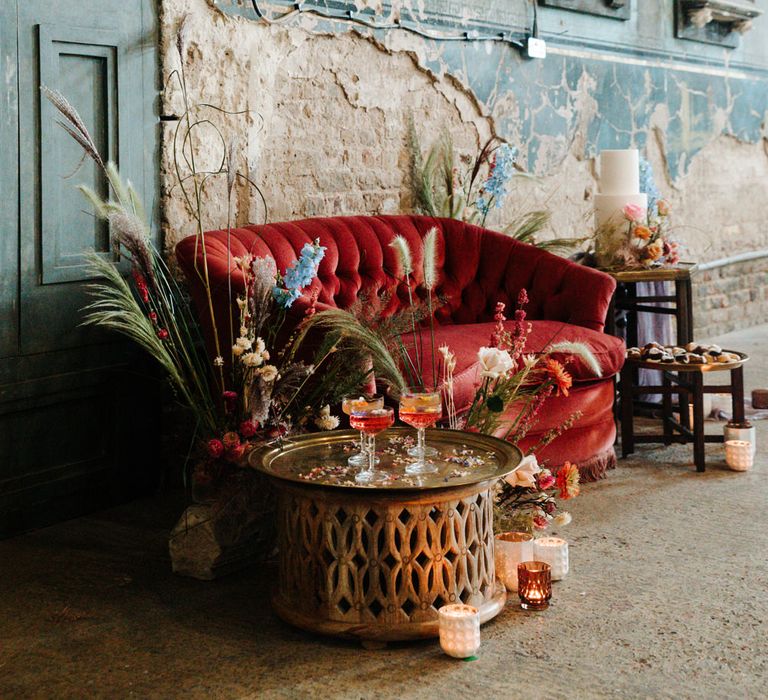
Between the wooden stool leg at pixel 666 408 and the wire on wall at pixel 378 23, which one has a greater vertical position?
the wire on wall at pixel 378 23

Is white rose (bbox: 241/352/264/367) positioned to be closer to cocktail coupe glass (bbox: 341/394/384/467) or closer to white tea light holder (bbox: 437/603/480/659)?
cocktail coupe glass (bbox: 341/394/384/467)

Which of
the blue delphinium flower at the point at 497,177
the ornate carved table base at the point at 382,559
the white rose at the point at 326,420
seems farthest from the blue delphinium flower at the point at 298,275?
the blue delphinium flower at the point at 497,177

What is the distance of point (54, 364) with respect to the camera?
3703mm

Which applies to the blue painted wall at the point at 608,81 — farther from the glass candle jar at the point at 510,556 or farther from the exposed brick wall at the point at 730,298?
the glass candle jar at the point at 510,556

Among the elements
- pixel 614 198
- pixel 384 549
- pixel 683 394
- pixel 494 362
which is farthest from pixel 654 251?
pixel 384 549

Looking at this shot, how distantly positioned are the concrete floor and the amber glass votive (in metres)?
0.04

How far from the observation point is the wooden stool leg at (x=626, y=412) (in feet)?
14.8

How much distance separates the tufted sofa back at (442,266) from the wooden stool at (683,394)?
1.04 feet

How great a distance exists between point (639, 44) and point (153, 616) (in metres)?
5.58

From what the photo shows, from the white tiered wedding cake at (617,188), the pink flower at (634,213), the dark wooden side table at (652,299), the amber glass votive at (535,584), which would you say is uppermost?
the white tiered wedding cake at (617,188)

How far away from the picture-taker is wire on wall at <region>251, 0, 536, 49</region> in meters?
4.54

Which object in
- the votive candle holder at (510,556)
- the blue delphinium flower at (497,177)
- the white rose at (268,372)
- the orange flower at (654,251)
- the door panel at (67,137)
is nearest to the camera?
the votive candle holder at (510,556)

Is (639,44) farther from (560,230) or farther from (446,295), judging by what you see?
(446,295)

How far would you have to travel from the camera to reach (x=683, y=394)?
15.7 ft
